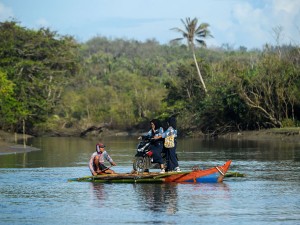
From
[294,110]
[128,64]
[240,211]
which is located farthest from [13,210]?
[128,64]

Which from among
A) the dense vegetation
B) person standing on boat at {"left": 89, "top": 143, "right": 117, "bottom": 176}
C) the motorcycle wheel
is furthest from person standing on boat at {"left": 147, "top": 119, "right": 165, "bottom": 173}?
the dense vegetation

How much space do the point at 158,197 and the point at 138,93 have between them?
71970mm

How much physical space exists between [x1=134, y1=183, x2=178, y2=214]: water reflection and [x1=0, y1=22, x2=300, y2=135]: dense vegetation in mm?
37091

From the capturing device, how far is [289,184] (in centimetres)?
2461

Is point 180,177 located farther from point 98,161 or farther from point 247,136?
point 247,136

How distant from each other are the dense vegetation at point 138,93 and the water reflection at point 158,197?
37.1 m

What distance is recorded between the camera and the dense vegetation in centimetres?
6166

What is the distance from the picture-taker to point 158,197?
21891 mm

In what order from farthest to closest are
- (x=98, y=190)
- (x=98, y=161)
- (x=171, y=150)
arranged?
(x=98, y=161) < (x=171, y=150) < (x=98, y=190)

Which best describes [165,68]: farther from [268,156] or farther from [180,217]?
[180,217]

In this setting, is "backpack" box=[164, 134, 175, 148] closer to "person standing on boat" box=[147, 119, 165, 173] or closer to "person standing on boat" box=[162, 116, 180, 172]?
"person standing on boat" box=[162, 116, 180, 172]

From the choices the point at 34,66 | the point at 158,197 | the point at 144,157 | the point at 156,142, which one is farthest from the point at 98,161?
the point at 34,66

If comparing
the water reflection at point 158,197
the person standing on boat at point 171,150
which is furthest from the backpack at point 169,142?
the water reflection at point 158,197

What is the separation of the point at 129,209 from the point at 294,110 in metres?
44.2
